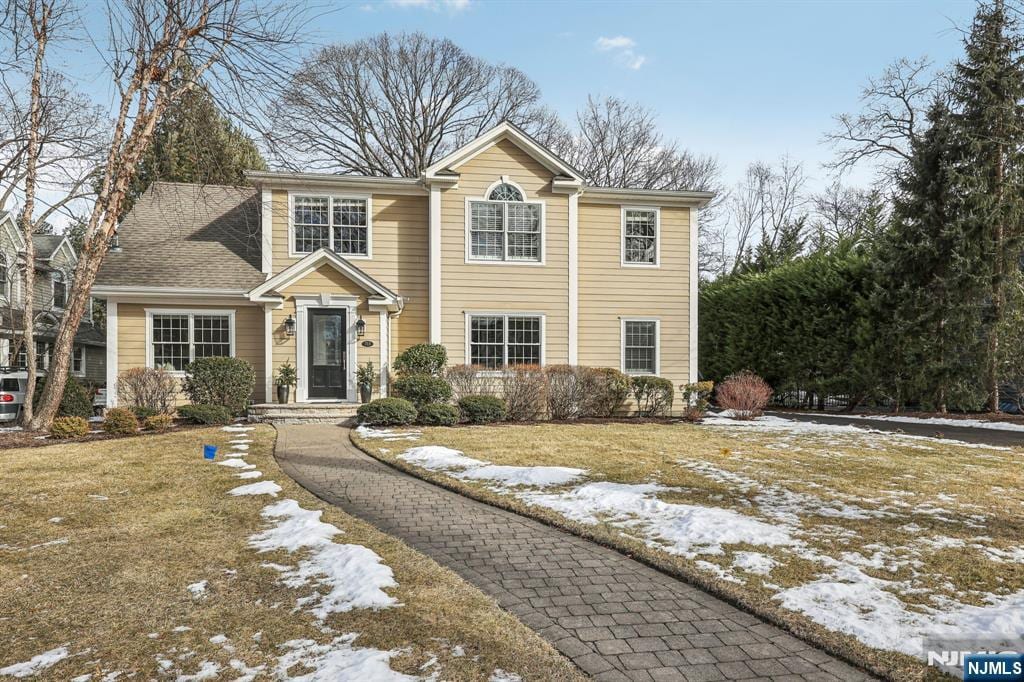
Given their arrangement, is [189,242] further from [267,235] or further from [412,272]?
[412,272]

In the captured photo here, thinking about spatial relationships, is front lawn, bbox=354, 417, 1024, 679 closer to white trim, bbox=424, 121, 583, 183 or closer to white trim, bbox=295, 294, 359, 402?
white trim, bbox=295, 294, 359, 402

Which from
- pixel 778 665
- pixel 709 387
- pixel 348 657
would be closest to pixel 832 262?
pixel 709 387

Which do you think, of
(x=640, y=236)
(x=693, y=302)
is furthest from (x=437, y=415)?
(x=693, y=302)

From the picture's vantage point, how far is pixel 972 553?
455 cm

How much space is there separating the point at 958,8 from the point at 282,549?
1966 cm

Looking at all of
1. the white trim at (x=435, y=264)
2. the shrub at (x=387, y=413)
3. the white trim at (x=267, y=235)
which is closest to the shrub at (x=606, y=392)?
the white trim at (x=435, y=264)

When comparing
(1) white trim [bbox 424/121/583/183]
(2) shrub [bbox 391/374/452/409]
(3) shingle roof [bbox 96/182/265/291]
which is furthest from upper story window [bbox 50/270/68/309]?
(2) shrub [bbox 391/374/452/409]

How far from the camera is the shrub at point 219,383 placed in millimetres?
13734

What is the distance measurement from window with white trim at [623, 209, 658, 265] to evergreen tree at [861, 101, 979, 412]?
20.2ft

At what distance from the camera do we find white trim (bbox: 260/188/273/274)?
15.1 metres

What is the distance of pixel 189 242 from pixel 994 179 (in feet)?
69.6

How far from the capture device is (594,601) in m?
3.82

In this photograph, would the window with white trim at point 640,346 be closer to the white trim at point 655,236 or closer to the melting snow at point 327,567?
the white trim at point 655,236

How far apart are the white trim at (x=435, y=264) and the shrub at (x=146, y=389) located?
6328mm
